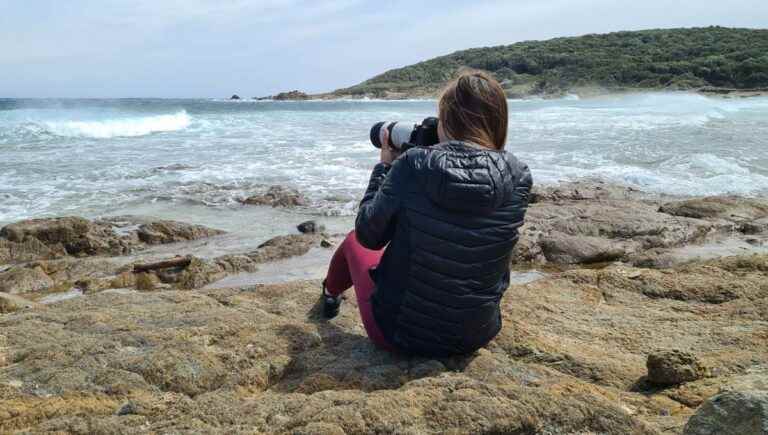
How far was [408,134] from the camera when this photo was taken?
8.04 ft

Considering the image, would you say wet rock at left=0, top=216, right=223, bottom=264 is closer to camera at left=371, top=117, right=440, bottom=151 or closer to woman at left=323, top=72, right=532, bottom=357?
camera at left=371, top=117, right=440, bottom=151

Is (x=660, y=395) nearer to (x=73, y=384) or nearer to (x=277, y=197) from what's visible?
(x=73, y=384)

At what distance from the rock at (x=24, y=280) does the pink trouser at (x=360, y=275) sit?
3.34 m

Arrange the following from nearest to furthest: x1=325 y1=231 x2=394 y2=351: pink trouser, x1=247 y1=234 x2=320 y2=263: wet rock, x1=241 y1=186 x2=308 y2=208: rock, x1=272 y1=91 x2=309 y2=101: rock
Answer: x1=325 y1=231 x2=394 y2=351: pink trouser
x1=247 y1=234 x2=320 y2=263: wet rock
x1=241 y1=186 x2=308 y2=208: rock
x1=272 y1=91 x2=309 y2=101: rock

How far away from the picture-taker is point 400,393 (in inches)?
72.5

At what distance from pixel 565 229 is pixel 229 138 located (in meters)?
14.0

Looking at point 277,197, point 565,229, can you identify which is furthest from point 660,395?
point 277,197

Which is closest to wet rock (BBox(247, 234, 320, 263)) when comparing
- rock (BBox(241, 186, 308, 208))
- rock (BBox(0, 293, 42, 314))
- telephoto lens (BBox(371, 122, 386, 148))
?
rock (BBox(0, 293, 42, 314))

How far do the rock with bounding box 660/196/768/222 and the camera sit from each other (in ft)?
18.2

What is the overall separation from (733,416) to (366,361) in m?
1.32

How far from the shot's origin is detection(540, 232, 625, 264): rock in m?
5.38

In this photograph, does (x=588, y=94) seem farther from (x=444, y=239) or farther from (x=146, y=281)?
(x=444, y=239)

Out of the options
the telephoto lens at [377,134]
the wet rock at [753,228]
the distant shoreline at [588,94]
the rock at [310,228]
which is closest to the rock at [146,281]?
the rock at [310,228]

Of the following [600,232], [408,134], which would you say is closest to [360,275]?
[408,134]
